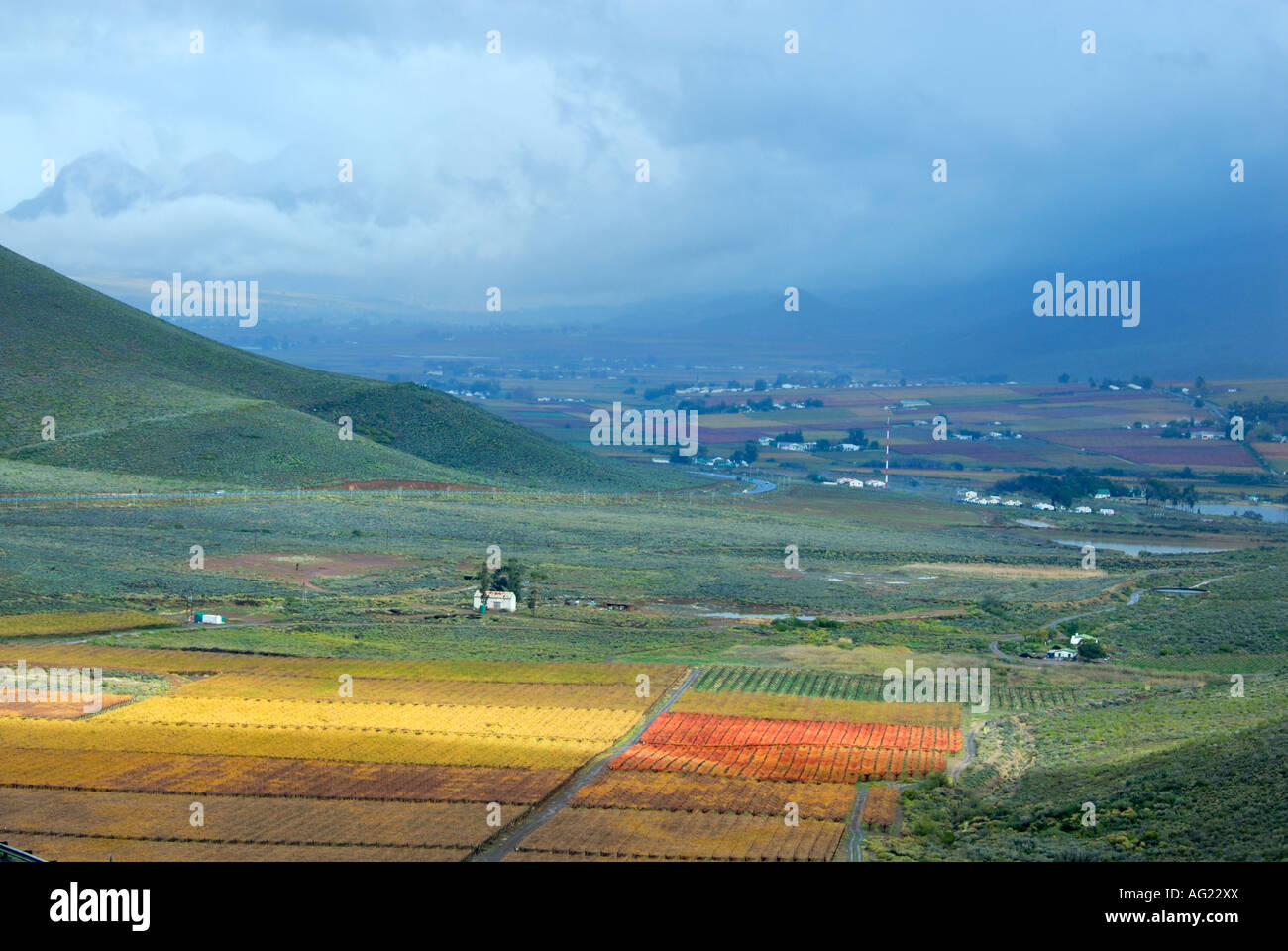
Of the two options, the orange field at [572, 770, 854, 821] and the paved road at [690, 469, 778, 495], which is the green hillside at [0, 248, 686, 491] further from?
the orange field at [572, 770, 854, 821]

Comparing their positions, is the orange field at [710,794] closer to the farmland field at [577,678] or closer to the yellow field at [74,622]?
the farmland field at [577,678]

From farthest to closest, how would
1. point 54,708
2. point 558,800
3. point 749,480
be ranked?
point 749,480, point 54,708, point 558,800

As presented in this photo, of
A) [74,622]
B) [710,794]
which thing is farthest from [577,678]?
[74,622]

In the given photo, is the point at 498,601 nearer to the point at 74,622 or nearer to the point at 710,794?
the point at 74,622

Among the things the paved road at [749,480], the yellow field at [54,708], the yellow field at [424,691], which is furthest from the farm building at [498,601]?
the paved road at [749,480]

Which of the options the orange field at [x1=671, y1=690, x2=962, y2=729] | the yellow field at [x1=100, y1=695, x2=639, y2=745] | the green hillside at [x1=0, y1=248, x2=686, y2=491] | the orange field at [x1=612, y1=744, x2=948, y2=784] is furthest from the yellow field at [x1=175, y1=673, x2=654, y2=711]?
the green hillside at [x1=0, y1=248, x2=686, y2=491]

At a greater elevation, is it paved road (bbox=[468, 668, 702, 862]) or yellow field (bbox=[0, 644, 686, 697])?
yellow field (bbox=[0, 644, 686, 697])
